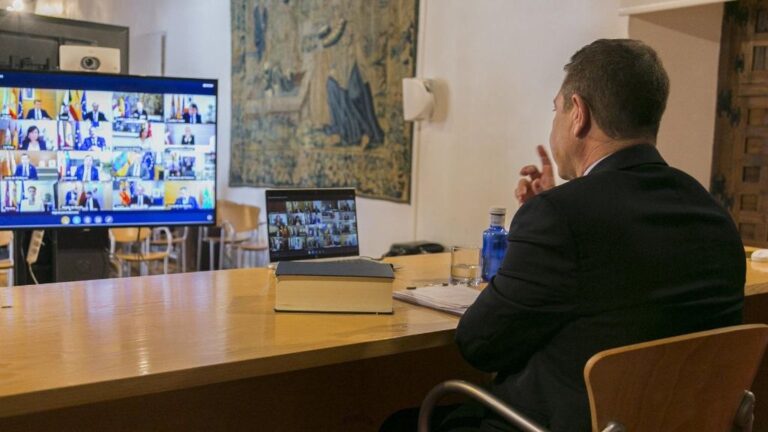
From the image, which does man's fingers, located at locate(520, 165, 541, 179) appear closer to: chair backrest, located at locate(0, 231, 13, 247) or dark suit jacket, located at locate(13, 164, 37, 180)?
dark suit jacket, located at locate(13, 164, 37, 180)

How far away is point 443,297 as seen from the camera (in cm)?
186

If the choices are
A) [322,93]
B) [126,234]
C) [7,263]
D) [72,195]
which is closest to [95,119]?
[72,195]

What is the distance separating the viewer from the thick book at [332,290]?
66.4 inches

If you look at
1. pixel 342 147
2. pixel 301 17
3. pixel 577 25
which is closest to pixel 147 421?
pixel 577 25

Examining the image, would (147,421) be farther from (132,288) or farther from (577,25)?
(577,25)

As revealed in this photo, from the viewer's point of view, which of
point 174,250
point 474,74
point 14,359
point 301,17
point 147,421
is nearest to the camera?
point 14,359

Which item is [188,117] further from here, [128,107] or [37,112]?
[37,112]

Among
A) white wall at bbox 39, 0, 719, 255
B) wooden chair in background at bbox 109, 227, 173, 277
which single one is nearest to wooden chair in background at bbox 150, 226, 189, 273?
wooden chair in background at bbox 109, 227, 173, 277

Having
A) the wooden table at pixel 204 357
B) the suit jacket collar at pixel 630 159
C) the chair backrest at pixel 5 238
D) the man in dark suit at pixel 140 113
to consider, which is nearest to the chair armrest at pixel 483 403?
the wooden table at pixel 204 357

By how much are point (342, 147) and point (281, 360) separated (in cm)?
442

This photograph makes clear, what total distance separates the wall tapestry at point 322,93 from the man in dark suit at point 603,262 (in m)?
3.54

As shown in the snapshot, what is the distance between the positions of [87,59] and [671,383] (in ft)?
7.90

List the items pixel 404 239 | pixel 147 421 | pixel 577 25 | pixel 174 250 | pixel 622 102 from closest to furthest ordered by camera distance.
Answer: pixel 622 102, pixel 147 421, pixel 577 25, pixel 404 239, pixel 174 250

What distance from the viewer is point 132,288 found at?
1.90m
